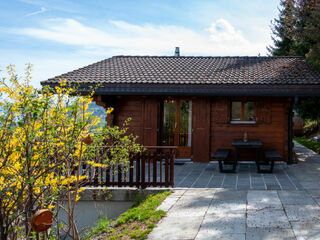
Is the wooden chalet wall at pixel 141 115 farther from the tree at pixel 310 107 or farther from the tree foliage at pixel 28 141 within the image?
the tree at pixel 310 107

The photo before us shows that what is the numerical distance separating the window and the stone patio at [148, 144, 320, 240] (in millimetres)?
3065

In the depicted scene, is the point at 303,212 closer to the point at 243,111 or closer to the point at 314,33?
the point at 243,111

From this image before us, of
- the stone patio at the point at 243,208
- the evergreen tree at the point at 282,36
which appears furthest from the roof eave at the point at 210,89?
the evergreen tree at the point at 282,36

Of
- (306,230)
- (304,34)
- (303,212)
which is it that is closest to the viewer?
(306,230)

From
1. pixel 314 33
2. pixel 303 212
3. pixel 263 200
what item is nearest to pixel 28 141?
pixel 303 212

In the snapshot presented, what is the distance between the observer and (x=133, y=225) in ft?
19.5

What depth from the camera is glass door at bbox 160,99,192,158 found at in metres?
13.2

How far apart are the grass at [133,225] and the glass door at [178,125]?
6.16 meters

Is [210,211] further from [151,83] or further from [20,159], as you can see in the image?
[151,83]

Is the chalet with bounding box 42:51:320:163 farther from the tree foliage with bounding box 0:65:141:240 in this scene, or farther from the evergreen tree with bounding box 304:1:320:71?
the tree foliage with bounding box 0:65:141:240

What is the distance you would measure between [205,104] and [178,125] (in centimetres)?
122

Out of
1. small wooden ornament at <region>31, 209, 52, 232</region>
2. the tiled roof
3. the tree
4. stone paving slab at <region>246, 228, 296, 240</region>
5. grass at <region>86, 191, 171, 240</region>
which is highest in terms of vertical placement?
the tiled roof

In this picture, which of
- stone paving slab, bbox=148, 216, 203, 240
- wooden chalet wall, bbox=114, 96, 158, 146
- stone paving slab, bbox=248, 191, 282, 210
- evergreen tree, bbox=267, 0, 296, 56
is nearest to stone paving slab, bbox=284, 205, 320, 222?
stone paving slab, bbox=248, 191, 282, 210

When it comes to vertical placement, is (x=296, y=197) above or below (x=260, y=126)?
below
